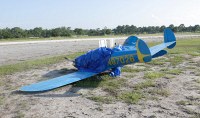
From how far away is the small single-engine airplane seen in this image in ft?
26.2

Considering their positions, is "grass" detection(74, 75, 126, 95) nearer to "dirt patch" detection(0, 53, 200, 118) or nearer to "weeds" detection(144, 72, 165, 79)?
"dirt patch" detection(0, 53, 200, 118)

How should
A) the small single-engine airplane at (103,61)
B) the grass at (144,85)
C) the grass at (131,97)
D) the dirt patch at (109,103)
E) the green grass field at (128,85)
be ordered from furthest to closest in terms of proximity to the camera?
the grass at (144,85), the small single-engine airplane at (103,61), the green grass field at (128,85), the grass at (131,97), the dirt patch at (109,103)

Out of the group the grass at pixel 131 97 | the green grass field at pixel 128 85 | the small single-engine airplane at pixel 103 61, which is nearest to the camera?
the grass at pixel 131 97

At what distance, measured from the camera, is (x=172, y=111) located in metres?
5.88

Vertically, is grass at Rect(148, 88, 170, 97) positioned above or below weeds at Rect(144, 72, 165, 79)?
below

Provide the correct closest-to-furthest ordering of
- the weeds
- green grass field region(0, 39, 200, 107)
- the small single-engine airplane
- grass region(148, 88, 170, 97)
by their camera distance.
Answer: green grass field region(0, 39, 200, 107) < grass region(148, 88, 170, 97) < the small single-engine airplane < the weeds

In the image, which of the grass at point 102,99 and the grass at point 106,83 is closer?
the grass at point 102,99

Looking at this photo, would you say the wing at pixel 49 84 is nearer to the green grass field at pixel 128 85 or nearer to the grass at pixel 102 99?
the green grass field at pixel 128 85

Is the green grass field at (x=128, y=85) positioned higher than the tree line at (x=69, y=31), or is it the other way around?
the tree line at (x=69, y=31)

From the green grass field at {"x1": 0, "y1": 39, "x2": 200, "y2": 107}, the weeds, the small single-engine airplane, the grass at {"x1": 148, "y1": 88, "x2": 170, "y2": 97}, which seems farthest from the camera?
the weeds

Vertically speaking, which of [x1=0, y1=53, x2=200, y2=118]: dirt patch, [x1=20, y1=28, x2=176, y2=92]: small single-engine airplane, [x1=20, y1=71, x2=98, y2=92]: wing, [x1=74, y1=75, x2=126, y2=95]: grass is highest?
[x1=20, y1=28, x2=176, y2=92]: small single-engine airplane

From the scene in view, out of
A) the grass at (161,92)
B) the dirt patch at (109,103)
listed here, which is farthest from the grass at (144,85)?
the grass at (161,92)

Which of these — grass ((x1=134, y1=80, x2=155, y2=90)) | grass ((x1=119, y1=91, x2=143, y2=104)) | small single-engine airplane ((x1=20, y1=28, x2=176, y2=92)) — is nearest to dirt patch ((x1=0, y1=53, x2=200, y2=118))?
grass ((x1=134, y1=80, x2=155, y2=90))

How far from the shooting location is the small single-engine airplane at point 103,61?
26.2 feet
